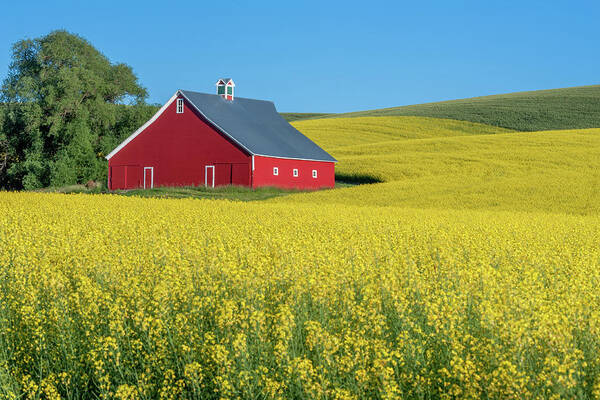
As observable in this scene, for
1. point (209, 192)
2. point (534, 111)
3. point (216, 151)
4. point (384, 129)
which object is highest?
point (534, 111)

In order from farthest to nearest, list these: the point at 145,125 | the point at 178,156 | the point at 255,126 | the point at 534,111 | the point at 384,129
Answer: the point at 534,111
the point at 384,129
the point at 255,126
the point at 145,125
the point at 178,156

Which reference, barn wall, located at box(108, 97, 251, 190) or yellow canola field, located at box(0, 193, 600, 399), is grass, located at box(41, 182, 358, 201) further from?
yellow canola field, located at box(0, 193, 600, 399)

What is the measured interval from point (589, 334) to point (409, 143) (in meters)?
57.9

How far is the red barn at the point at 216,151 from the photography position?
4516cm

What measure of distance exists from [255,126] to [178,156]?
6199mm

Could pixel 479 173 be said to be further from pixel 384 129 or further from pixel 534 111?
pixel 534 111

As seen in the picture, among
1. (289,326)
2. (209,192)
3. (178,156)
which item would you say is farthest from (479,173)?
(289,326)

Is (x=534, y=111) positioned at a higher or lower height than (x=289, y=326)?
higher

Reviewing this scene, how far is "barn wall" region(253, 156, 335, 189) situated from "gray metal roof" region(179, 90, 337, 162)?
0.48 meters

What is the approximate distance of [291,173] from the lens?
47.8 m

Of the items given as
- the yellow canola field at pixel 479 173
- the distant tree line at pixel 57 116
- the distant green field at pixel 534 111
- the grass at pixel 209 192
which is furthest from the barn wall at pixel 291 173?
the distant green field at pixel 534 111

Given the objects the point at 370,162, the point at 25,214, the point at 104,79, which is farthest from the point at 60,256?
the point at 104,79

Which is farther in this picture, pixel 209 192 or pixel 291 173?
pixel 291 173

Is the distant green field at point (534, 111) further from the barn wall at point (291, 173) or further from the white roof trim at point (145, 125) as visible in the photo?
the white roof trim at point (145, 125)
